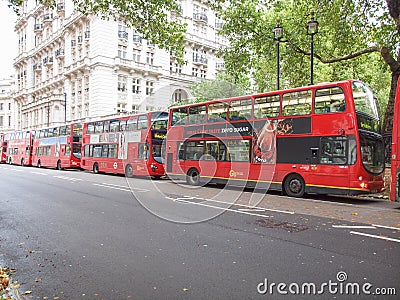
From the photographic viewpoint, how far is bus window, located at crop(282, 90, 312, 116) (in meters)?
13.2

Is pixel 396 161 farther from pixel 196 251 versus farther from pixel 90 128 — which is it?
pixel 90 128

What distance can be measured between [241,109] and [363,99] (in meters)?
4.80

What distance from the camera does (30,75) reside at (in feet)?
210

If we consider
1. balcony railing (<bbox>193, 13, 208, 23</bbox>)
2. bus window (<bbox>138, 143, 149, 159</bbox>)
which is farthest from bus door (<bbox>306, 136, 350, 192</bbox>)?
balcony railing (<bbox>193, 13, 208, 23</bbox>)

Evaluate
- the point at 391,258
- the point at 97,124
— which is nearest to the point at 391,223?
the point at 391,258

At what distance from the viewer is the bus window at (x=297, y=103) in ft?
43.2

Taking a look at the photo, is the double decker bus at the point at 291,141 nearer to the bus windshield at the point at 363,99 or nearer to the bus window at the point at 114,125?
the bus windshield at the point at 363,99

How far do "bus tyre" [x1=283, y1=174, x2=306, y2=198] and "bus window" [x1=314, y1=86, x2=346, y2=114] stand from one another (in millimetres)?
2607

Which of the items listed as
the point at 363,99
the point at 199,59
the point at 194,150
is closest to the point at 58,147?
the point at 194,150

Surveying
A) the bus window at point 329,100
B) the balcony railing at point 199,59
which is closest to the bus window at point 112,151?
the bus window at point 329,100

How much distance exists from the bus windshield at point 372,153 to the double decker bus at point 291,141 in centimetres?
3

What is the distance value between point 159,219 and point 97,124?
759 inches

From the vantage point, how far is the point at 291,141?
44.5ft

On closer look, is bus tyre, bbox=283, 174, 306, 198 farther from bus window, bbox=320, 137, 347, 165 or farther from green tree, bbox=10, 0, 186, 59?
green tree, bbox=10, 0, 186, 59
